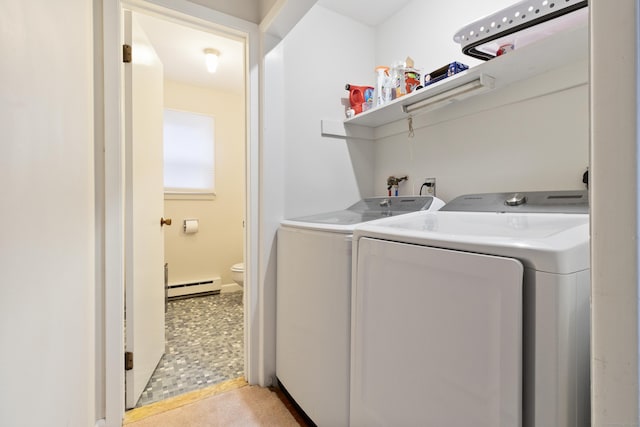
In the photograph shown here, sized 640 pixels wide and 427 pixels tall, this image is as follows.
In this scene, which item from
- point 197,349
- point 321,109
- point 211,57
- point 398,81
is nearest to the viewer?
point 398,81

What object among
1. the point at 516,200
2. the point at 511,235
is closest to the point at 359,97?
the point at 516,200

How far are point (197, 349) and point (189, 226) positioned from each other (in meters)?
1.63

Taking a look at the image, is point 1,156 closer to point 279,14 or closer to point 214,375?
point 279,14

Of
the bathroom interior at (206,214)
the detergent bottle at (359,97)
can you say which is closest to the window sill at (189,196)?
the bathroom interior at (206,214)

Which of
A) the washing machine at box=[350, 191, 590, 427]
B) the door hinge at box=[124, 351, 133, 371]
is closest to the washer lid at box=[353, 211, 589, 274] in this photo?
the washing machine at box=[350, 191, 590, 427]

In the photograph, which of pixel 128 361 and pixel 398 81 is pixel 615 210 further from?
pixel 128 361

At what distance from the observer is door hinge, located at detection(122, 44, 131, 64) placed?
145 cm

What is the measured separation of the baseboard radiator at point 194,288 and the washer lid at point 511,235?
2842 millimetres

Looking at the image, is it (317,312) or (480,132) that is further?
(480,132)

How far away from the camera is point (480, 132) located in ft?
4.99

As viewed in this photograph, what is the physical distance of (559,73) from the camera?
1192 millimetres

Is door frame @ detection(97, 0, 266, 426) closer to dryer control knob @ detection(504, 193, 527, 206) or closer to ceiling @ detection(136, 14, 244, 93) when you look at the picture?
ceiling @ detection(136, 14, 244, 93)

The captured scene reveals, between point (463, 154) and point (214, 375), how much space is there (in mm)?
1927

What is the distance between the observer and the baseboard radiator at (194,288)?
128 inches
